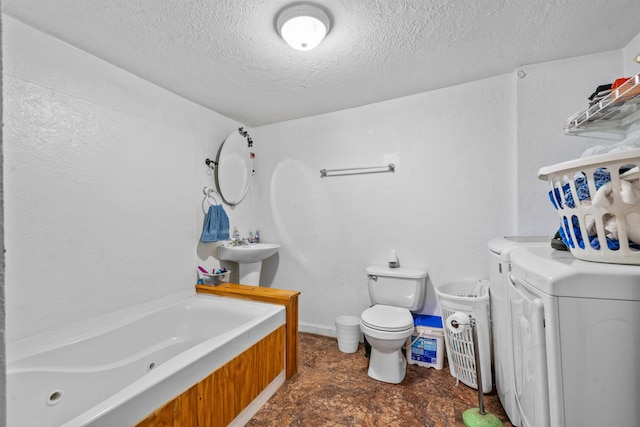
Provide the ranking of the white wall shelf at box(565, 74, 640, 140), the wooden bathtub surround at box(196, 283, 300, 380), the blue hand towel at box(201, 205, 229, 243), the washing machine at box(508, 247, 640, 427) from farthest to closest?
the blue hand towel at box(201, 205, 229, 243)
the wooden bathtub surround at box(196, 283, 300, 380)
the white wall shelf at box(565, 74, 640, 140)
the washing machine at box(508, 247, 640, 427)

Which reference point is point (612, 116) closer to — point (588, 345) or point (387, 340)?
point (588, 345)

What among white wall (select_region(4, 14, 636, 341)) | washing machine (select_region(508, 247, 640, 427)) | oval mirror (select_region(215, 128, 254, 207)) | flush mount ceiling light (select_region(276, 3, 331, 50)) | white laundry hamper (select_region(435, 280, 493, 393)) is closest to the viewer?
washing machine (select_region(508, 247, 640, 427))

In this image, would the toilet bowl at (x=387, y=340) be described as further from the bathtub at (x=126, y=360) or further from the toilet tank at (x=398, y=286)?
the bathtub at (x=126, y=360)

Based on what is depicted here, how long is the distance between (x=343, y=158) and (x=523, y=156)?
140cm

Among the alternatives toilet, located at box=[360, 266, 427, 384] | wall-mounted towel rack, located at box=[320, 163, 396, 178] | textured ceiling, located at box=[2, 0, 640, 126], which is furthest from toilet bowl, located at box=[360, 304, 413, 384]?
textured ceiling, located at box=[2, 0, 640, 126]

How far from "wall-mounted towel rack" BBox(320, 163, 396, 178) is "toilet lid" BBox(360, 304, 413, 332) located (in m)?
1.15

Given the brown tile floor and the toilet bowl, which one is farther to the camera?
the toilet bowl

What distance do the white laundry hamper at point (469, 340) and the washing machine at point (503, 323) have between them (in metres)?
0.06

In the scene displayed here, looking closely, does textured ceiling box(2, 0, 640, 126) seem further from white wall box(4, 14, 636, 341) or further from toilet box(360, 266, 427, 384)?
toilet box(360, 266, 427, 384)

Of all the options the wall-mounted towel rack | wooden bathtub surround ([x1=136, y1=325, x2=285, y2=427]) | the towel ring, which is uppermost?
the wall-mounted towel rack

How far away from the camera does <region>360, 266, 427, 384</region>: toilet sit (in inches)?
74.5

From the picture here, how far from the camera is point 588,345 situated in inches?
34.4

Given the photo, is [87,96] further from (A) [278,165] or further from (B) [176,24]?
(A) [278,165]

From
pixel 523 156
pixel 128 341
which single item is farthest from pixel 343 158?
pixel 128 341
